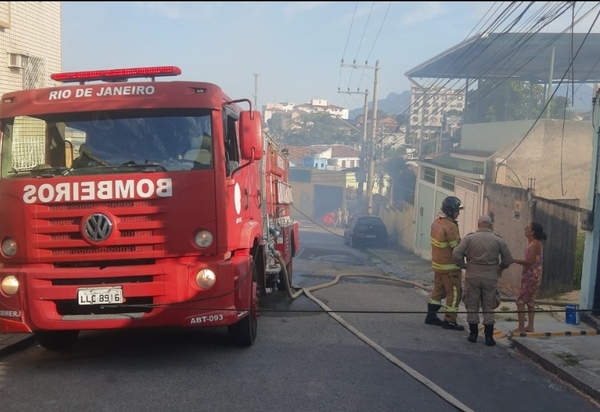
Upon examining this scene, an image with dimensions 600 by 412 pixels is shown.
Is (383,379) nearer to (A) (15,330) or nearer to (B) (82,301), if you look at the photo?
(B) (82,301)

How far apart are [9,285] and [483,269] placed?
17.3 ft

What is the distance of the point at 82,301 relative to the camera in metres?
5.69

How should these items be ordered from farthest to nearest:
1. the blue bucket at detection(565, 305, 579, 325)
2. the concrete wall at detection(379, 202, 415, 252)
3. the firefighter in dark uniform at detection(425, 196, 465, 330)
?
the concrete wall at detection(379, 202, 415, 252) < the firefighter in dark uniform at detection(425, 196, 465, 330) < the blue bucket at detection(565, 305, 579, 325)

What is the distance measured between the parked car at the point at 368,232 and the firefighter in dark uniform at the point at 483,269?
2075 cm

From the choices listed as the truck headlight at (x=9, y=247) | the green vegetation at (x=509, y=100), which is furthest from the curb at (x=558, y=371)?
the green vegetation at (x=509, y=100)

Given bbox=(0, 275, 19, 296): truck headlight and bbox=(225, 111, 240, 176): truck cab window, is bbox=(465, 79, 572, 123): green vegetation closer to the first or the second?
bbox=(225, 111, 240, 176): truck cab window

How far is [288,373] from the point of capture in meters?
5.92

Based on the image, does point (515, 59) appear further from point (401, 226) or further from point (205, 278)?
point (205, 278)

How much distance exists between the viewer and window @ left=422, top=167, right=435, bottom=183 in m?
23.4

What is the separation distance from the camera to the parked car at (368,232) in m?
28.4

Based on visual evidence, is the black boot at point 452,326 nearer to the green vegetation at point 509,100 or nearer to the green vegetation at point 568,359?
the green vegetation at point 568,359

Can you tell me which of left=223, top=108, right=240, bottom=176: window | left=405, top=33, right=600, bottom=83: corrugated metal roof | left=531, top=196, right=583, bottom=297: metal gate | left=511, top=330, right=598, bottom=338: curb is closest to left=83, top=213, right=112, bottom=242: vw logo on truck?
left=223, top=108, right=240, bottom=176: window

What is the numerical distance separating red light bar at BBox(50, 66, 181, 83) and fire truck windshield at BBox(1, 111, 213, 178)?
2.45 feet

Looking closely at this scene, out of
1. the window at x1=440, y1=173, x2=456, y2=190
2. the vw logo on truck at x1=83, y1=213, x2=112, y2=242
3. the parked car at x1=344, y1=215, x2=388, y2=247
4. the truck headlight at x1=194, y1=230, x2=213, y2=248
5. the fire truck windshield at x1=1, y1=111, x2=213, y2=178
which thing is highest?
the fire truck windshield at x1=1, y1=111, x2=213, y2=178
